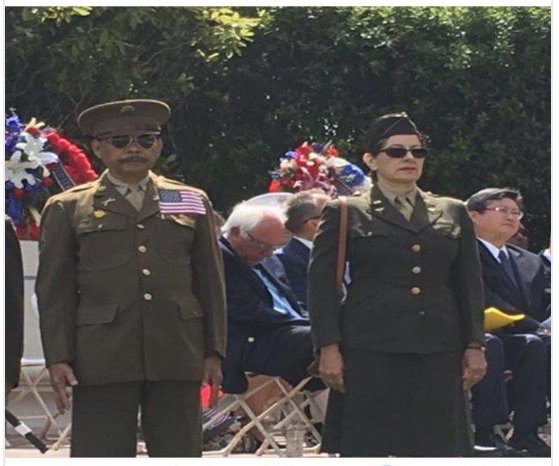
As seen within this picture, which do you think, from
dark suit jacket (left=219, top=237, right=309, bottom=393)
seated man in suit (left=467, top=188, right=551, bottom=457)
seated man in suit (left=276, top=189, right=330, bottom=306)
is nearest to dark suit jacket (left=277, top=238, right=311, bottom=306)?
seated man in suit (left=276, top=189, right=330, bottom=306)

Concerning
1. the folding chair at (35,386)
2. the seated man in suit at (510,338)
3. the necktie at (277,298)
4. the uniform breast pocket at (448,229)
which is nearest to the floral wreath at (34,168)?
the folding chair at (35,386)

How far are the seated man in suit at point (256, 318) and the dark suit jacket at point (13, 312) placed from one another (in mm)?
2626

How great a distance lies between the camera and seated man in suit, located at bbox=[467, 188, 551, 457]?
9.32m

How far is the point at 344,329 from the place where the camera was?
7051 mm

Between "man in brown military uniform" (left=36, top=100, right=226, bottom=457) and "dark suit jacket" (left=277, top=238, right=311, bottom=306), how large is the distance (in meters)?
2.63

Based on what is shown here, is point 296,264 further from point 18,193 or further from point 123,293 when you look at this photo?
point 123,293

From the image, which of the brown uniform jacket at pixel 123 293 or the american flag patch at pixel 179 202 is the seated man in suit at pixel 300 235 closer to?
the american flag patch at pixel 179 202

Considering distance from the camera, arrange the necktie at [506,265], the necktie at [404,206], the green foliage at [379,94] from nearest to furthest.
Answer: the necktie at [404,206] < the necktie at [506,265] < the green foliage at [379,94]

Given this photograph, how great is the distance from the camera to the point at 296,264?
954 cm

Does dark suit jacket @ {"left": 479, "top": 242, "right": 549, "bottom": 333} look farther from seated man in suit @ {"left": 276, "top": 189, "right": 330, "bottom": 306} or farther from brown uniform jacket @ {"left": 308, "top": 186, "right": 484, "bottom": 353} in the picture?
brown uniform jacket @ {"left": 308, "top": 186, "right": 484, "bottom": 353}

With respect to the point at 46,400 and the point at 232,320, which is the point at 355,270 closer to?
the point at 232,320

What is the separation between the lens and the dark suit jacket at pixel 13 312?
20.9 feet
